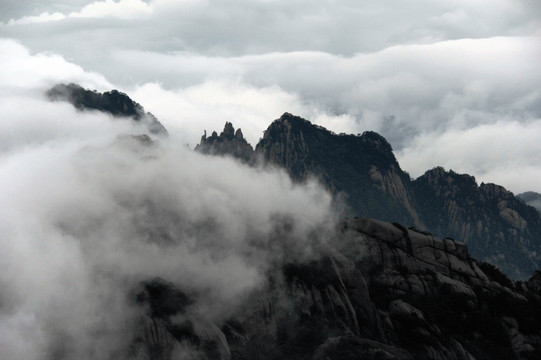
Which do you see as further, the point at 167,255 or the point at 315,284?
the point at 315,284

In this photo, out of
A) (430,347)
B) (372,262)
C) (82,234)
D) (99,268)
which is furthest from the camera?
(372,262)

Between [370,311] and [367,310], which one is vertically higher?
[367,310]

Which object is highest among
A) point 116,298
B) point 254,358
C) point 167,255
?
point 167,255

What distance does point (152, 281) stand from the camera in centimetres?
10975

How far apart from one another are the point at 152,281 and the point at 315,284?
122ft

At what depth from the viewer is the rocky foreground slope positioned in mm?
107062

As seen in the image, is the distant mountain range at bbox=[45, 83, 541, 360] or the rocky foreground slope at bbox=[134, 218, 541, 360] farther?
the rocky foreground slope at bbox=[134, 218, 541, 360]

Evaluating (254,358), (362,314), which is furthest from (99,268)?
(362,314)

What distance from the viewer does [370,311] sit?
13288 cm

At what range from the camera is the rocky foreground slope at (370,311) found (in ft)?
351

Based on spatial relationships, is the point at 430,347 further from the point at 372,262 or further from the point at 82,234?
the point at 82,234

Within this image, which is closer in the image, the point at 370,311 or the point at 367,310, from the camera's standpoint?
the point at 367,310

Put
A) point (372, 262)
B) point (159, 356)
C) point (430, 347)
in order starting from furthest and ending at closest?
point (372, 262), point (430, 347), point (159, 356)

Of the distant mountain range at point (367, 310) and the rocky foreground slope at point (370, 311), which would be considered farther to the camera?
the rocky foreground slope at point (370, 311)
